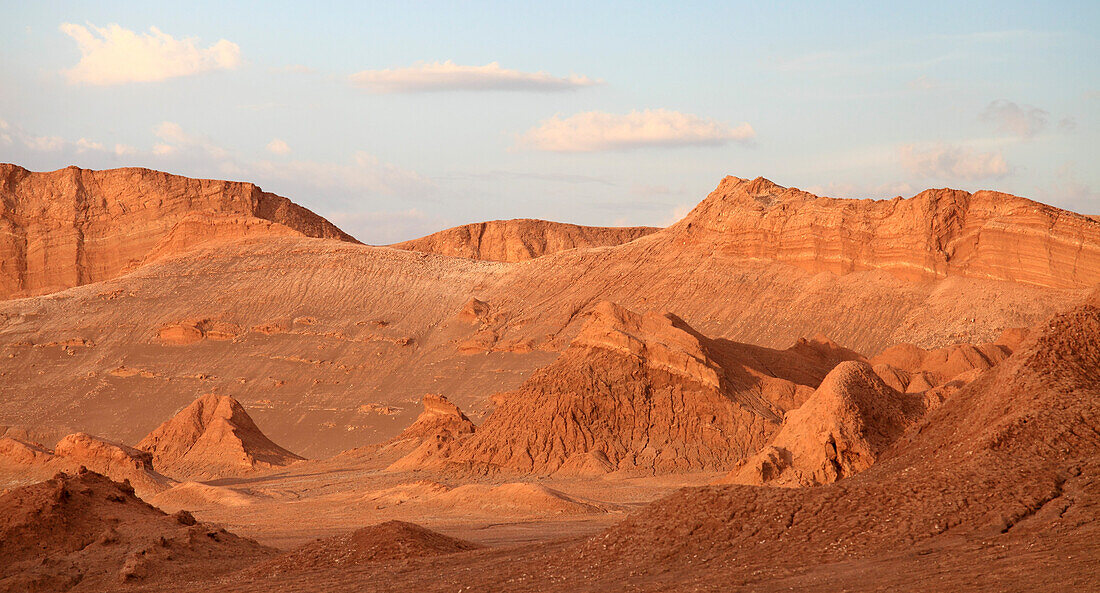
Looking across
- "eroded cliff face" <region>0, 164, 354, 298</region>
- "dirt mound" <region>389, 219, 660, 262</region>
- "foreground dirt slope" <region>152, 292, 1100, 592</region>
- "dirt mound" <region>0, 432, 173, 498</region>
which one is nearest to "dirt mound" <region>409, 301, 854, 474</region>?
"dirt mound" <region>0, 432, 173, 498</region>

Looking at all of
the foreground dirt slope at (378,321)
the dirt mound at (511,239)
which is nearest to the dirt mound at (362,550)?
the foreground dirt slope at (378,321)

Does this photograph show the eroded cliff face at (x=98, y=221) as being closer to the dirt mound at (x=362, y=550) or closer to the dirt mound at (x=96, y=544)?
the dirt mound at (x=96, y=544)

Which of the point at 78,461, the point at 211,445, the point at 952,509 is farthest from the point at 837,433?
the point at 211,445

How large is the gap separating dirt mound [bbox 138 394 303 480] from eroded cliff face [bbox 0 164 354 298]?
25518mm

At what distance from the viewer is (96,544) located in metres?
15.5

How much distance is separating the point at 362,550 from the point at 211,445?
65.1ft

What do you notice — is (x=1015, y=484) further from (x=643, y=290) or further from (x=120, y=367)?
(x=120, y=367)

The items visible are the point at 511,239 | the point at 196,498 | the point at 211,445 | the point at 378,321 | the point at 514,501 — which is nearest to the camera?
the point at 514,501

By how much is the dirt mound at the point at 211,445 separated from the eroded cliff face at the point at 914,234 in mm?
21864

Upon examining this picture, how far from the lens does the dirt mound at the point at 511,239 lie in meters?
83.7

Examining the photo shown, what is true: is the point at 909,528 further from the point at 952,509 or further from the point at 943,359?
the point at 943,359

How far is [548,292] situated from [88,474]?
106 feet

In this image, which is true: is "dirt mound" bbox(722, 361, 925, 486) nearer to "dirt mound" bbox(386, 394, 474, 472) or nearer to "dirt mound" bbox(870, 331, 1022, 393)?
"dirt mound" bbox(870, 331, 1022, 393)

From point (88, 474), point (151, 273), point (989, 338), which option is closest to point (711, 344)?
point (989, 338)
